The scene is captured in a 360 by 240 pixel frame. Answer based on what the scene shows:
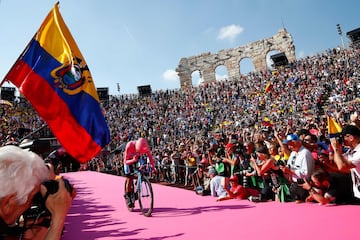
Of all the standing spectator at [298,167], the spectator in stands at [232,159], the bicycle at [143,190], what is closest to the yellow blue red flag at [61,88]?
the bicycle at [143,190]

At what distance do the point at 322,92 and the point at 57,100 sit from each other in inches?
911

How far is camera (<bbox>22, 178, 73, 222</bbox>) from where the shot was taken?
1352 millimetres

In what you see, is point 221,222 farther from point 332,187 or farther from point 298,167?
point 332,187

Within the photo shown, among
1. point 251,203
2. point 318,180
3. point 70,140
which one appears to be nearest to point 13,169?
point 70,140

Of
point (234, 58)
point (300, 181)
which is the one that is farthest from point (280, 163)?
point (234, 58)

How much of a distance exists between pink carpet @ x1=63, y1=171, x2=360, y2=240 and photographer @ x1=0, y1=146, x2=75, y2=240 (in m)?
2.47

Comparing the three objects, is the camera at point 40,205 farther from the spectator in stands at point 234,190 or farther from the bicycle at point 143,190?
the spectator in stands at point 234,190

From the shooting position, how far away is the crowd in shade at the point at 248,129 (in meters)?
4.73

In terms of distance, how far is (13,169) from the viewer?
128 centimetres

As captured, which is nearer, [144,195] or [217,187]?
[144,195]

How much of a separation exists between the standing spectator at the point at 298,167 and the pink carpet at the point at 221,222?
25 cm

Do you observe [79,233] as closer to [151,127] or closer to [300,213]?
[300,213]

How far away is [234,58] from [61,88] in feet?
130

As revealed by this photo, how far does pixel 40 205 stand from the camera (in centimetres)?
139
